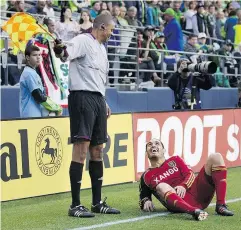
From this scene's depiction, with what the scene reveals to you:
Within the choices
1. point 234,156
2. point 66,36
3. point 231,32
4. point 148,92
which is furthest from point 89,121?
point 231,32

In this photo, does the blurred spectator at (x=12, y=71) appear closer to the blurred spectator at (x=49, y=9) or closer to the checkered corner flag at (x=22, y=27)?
the blurred spectator at (x=49, y=9)

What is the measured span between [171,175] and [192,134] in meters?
3.84

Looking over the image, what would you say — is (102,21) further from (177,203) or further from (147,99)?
(147,99)

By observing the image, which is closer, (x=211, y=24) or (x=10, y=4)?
(x=10, y=4)

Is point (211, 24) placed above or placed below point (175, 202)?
above

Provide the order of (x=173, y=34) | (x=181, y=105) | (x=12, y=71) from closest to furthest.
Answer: (x=181, y=105) → (x=12, y=71) → (x=173, y=34)

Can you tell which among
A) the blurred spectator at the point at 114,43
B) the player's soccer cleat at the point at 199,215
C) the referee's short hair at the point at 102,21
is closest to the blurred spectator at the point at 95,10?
the blurred spectator at the point at 114,43

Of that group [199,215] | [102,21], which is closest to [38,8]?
[102,21]

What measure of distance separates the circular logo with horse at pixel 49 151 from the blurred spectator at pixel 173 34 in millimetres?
8699

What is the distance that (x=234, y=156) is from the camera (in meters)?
12.8

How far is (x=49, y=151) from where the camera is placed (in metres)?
9.52

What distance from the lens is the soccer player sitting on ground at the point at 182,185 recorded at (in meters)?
7.71

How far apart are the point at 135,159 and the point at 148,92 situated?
614 cm

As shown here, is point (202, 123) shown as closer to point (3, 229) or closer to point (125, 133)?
point (125, 133)
